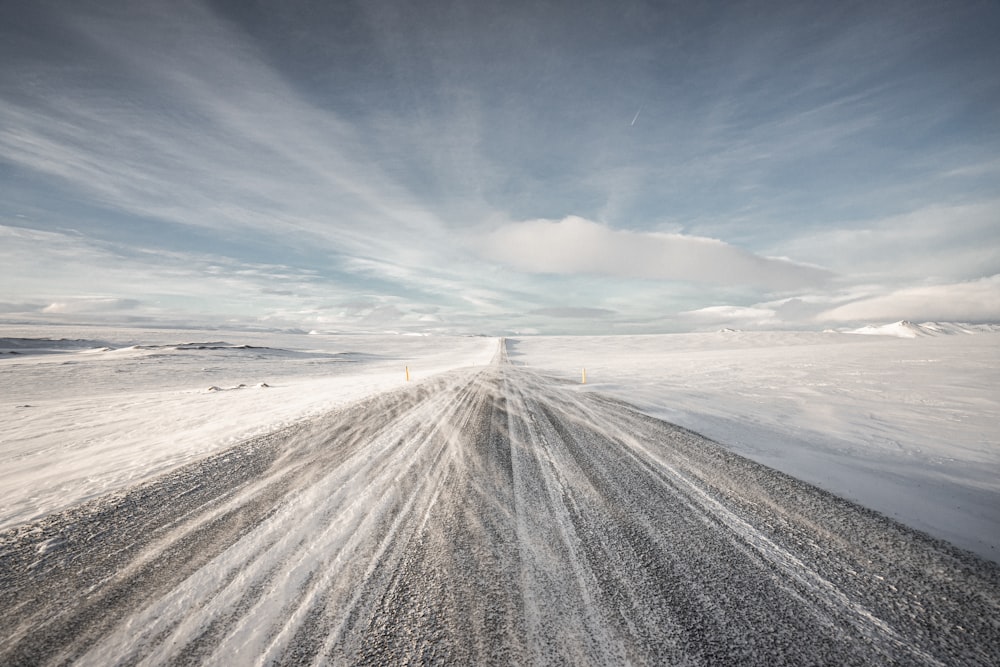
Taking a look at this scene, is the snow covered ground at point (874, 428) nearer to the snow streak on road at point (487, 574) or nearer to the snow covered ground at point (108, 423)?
the snow streak on road at point (487, 574)

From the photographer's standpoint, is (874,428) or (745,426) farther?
(745,426)

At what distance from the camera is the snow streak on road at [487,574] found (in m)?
2.69

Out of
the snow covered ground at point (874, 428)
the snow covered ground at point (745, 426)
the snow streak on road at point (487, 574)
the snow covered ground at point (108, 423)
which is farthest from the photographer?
the snow covered ground at point (108, 423)

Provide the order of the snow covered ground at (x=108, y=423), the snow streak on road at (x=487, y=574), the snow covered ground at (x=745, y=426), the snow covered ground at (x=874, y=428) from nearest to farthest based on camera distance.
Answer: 1. the snow streak on road at (x=487, y=574)
2. the snow covered ground at (x=874, y=428)
3. the snow covered ground at (x=745, y=426)
4. the snow covered ground at (x=108, y=423)

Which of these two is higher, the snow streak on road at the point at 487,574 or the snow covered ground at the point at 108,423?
the snow covered ground at the point at 108,423

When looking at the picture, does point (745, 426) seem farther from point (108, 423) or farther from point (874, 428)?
point (108, 423)

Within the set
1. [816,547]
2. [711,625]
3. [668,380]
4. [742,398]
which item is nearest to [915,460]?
[816,547]

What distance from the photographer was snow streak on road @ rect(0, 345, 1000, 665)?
2686 mm

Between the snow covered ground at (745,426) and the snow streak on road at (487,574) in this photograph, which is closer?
the snow streak on road at (487,574)

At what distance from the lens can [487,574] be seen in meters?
3.51

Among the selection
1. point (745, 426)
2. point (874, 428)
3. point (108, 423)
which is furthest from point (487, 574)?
point (108, 423)

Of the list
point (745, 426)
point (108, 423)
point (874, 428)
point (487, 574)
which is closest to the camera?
point (487, 574)

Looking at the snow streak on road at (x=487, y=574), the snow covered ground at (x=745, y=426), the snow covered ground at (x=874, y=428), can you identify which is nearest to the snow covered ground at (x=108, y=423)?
the snow covered ground at (x=745, y=426)

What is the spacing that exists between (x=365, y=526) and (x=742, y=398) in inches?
523
